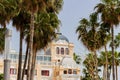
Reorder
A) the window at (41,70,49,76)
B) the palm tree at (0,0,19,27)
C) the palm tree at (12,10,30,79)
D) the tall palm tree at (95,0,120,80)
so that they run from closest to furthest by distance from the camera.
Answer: the palm tree at (0,0,19,27) < the palm tree at (12,10,30,79) < the tall palm tree at (95,0,120,80) < the window at (41,70,49,76)

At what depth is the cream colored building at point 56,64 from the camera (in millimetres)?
72938

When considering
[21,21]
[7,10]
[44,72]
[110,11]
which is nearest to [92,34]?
[110,11]

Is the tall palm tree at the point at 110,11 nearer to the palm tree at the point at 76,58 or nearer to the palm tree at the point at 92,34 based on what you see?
the palm tree at the point at 92,34

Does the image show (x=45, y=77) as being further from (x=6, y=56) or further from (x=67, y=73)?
(x=6, y=56)

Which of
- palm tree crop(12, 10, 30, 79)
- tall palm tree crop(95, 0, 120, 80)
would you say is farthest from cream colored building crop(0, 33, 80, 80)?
palm tree crop(12, 10, 30, 79)

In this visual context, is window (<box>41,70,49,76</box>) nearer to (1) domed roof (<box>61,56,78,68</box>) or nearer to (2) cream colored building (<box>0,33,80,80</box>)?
(2) cream colored building (<box>0,33,80,80</box>)

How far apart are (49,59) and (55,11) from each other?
128 feet

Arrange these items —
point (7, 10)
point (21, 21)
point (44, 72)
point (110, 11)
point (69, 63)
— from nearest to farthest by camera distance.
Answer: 1. point (7, 10)
2. point (21, 21)
3. point (110, 11)
4. point (44, 72)
5. point (69, 63)

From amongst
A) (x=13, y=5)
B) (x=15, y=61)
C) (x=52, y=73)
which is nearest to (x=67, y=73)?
(x=52, y=73)

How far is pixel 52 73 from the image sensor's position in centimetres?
7519

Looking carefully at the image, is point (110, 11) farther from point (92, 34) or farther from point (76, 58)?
point (76, 58)

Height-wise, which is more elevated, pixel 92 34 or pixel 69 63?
pixel 92 34

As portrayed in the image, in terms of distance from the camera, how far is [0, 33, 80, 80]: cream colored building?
239 ft

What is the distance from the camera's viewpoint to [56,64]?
77125mm
